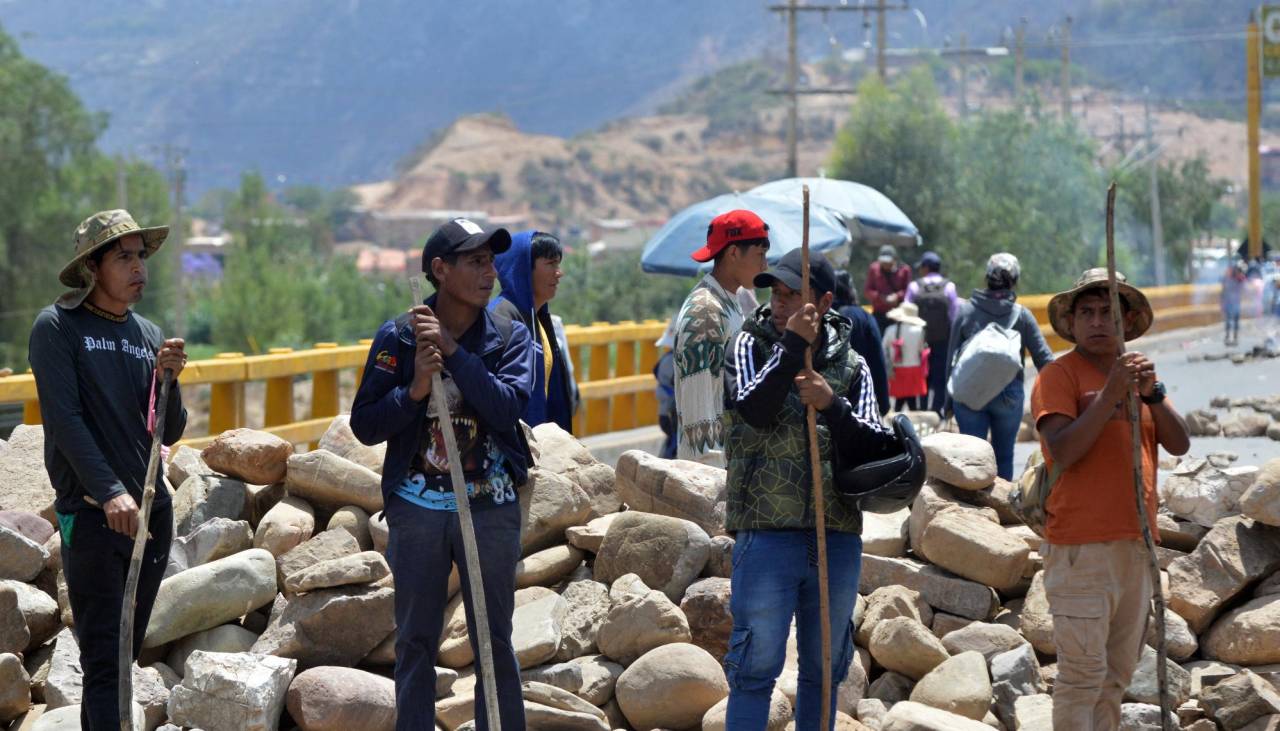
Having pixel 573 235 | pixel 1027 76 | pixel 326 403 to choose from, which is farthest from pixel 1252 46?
pixel 1027 76

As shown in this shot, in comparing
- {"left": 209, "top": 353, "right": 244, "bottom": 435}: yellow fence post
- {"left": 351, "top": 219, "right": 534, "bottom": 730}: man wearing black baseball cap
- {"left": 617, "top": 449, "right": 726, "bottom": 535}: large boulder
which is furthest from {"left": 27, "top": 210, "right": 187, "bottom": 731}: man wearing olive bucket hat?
{"left": 209, "top": 353, "right": 244, "bottom": 435}: yellow fence post

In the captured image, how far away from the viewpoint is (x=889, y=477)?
4.59 meters

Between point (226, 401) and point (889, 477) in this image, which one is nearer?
point (889, 477)

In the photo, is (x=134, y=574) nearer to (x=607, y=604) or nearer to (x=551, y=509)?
(x=607, y=604)

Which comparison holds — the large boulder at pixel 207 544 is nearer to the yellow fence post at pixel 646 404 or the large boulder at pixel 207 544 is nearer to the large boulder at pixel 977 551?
the large boulder at pixel 977 551

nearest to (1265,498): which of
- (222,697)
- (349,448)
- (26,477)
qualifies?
(349,448)

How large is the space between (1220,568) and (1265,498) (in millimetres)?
350

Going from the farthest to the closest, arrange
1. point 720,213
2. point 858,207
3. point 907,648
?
point 858,207 → point 720,213 → point 907,648

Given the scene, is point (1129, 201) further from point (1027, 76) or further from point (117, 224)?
point (1027, 76)

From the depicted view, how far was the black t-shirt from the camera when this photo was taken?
4.59 meters

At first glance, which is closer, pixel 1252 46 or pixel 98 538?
pixel 98 538

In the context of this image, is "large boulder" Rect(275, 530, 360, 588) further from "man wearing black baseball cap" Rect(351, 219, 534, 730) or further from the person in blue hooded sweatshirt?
"man wearing black baseball cap" Rect(351, 219, 534, 730)

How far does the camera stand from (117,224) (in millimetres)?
4785

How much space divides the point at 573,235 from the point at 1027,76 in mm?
80745
